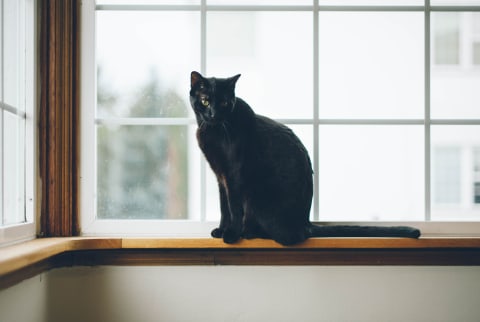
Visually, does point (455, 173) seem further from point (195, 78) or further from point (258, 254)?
point (195, 78)

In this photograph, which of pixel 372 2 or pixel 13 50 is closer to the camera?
pixel 13 50

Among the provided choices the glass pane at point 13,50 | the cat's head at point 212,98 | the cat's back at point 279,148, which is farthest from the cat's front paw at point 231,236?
the glass pane at point 13,50

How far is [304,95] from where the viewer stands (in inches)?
54.1

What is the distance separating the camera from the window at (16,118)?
1.08m

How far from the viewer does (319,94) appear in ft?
4.47

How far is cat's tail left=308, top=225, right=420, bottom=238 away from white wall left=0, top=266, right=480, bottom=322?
0.14m

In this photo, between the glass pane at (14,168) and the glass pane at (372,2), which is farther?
the glass pane at (372,2)

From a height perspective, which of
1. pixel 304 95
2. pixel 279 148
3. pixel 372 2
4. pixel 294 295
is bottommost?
pixel 294 295

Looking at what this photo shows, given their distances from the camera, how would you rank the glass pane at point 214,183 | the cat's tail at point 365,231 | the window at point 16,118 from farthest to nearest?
the glass pane at point 214,183 → the cat's tail at point 365,231 → the window at point 16,118

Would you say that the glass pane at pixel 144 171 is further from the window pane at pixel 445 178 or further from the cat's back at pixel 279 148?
the window pane at pixel 445 178

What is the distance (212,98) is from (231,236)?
43 centimetres

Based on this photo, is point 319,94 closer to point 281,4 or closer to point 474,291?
point 281,4

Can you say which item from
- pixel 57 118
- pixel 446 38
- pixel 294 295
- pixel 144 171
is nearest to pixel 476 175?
pixel 446 38

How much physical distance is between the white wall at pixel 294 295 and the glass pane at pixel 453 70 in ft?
1.91
